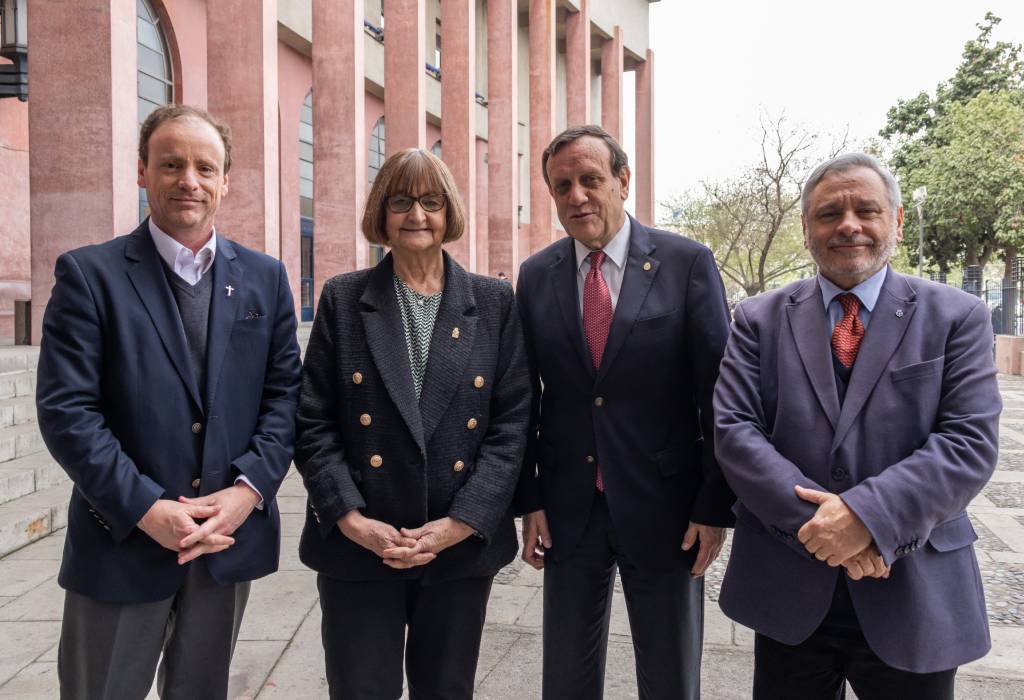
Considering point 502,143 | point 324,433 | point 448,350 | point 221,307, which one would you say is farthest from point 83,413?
point 502,143

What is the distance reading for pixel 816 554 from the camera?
6.92 feet

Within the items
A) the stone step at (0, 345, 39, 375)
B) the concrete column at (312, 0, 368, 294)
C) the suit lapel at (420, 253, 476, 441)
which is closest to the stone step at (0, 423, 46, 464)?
the stone step at (0, 345, 39, 375)

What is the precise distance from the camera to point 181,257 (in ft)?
8.07

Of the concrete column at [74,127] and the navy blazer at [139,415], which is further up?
the concrete column at [74,127]

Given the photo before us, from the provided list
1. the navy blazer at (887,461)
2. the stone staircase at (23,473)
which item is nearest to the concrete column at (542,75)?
the stone staircase at (23,473)

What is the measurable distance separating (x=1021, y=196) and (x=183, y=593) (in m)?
34.9

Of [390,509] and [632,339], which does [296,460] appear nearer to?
[390,509]

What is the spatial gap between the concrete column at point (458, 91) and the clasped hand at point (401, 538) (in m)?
18.5

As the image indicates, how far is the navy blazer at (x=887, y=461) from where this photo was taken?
80.8 inches

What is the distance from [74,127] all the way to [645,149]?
1239 inches

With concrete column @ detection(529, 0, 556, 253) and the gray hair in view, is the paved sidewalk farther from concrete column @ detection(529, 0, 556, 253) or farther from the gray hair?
concrete column @ detection(529, 0, 556, 253)

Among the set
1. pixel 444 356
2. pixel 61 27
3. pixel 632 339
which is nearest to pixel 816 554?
pixel 632 339

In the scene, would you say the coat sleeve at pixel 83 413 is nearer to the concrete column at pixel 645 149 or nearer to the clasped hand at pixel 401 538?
the clasped hand at pixel 401 538

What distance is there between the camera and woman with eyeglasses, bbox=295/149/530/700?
2.46 metres
